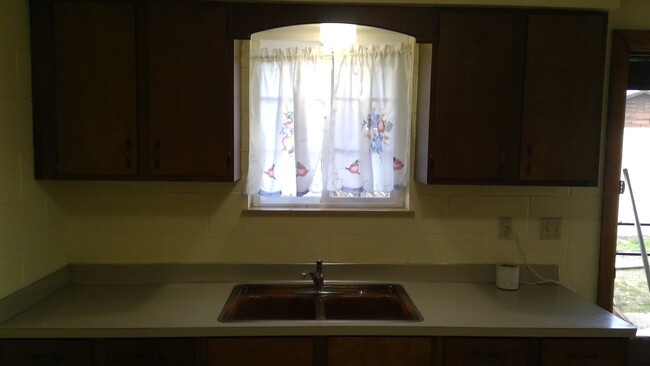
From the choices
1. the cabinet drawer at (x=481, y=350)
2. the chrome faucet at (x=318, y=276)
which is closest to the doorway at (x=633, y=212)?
the cabinet drawer at (x=481, y=350)

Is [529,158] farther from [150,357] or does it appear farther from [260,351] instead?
[150,357]

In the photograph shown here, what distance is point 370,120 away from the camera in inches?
83.7

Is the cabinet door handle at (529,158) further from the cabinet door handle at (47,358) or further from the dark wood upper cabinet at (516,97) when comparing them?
the cabinet door handle at (47,358)

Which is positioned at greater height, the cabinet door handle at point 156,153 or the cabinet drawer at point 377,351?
the cabinet door handle at point 156,153

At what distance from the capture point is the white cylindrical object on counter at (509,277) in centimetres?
206

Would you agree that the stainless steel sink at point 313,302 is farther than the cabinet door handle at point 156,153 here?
Yes

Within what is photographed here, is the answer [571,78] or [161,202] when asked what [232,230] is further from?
[571,78]

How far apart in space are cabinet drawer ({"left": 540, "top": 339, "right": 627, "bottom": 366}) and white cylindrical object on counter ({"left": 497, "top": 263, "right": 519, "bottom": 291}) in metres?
0.44

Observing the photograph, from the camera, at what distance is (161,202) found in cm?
211

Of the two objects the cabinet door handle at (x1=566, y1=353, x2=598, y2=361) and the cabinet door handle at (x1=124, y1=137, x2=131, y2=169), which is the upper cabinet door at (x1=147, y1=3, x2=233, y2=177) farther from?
the cabinet door handle at (x1=566, y1=353, x2=598, y2=361)

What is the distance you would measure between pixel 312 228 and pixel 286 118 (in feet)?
1.96

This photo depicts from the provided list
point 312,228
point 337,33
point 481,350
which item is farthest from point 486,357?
point 337,33

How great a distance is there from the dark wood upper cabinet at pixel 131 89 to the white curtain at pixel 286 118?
0.95 ft

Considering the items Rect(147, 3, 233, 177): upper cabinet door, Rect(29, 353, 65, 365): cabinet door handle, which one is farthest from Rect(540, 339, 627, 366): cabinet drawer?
Rect(29, 353, 65, 365): cabinet door handle
